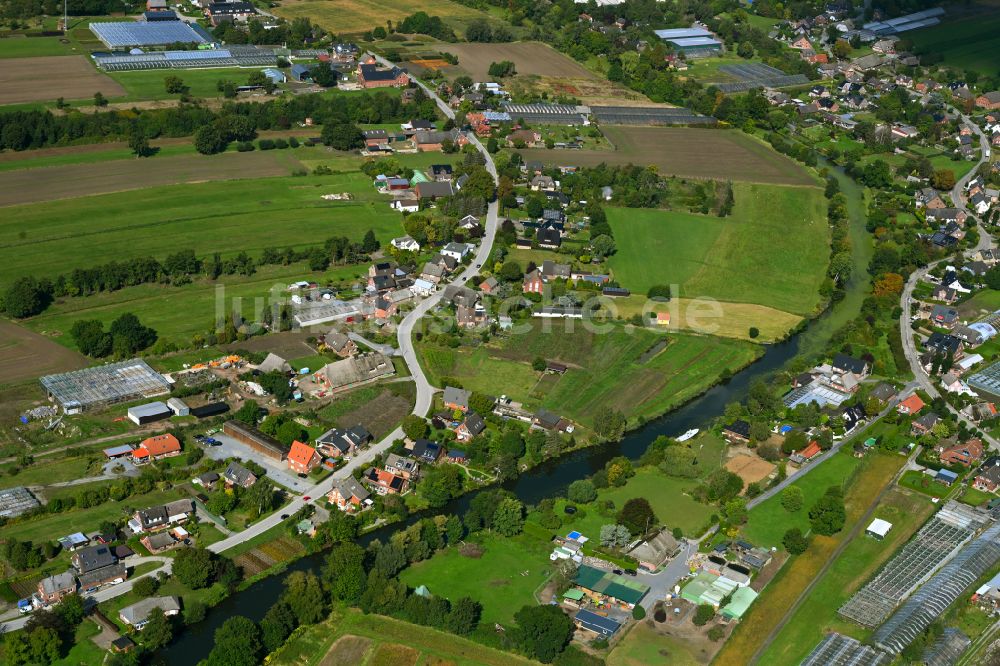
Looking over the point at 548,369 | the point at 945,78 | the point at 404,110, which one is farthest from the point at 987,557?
the point at 945,78

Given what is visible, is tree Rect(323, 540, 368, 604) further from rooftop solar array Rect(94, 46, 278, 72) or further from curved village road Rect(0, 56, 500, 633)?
rooftop solar array Rect(94, 46, 278, 72)

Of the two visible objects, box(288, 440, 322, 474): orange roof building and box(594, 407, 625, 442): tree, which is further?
box(594, 407, 625, 442): tree

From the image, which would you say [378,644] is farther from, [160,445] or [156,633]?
[160,445]

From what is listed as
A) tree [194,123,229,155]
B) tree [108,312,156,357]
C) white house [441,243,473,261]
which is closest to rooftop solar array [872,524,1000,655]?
white house [441,243,473,261]

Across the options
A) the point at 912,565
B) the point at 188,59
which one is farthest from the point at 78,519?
the point at 188,59

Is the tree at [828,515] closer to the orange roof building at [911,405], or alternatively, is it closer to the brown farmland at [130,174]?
the orange roof building at [911,405]

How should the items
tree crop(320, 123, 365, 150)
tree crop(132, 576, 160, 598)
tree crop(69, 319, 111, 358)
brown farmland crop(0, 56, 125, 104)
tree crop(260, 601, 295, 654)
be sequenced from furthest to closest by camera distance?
brown farmland crop(0, 56, 125, 104)
tree crop(320, 123, 365, 150)
tree crop(69, 319, 111, 358)
tree crop(132, 576, 160, 598)
tree crop(260, 601, 295, 654)

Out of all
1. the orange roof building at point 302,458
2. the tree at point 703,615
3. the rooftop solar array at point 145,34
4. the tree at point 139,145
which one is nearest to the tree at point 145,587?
the orange roof building at point 302,458
